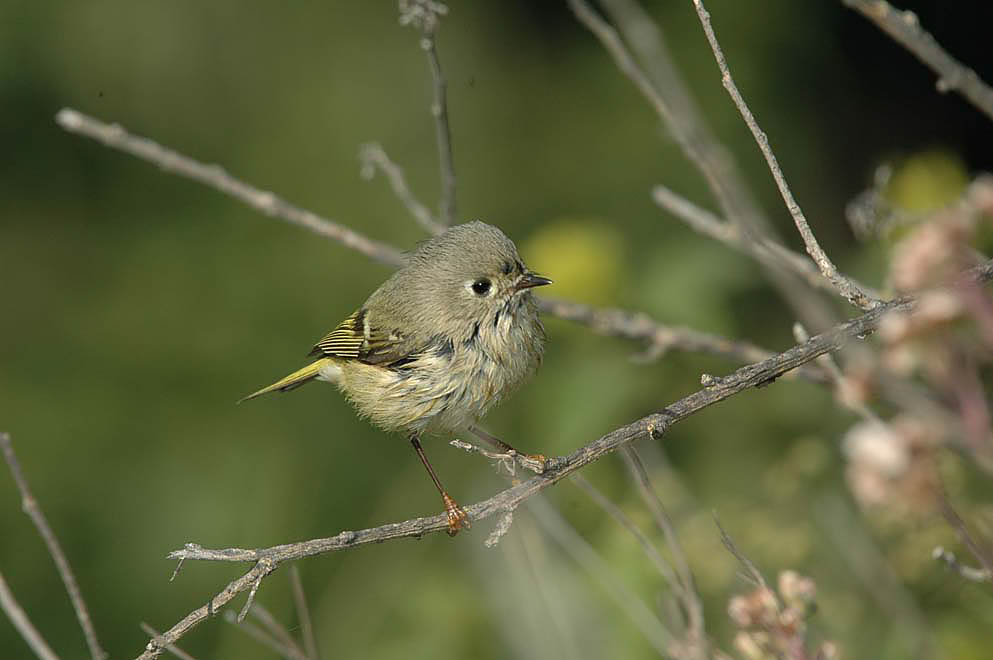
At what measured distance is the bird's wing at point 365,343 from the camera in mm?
2672

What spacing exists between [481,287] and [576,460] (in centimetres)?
105

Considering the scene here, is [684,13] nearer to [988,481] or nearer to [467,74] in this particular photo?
[467,74]

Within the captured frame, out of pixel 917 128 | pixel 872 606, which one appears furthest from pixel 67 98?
pixel 872 606

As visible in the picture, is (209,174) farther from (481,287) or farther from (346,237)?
(481,287)

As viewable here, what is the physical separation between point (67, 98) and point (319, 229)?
101 inches

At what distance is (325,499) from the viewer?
4.02m

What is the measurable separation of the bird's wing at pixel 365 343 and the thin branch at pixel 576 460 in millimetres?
989

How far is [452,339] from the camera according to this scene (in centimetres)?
253

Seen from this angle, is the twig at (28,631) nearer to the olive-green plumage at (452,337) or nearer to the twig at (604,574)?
the twig at (604,574)

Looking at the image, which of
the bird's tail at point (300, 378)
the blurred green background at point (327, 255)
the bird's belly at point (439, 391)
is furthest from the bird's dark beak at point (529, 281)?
the bird's tail at point (300, 378)

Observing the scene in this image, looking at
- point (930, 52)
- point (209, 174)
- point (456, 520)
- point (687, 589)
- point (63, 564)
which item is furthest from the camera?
point (209, 174)

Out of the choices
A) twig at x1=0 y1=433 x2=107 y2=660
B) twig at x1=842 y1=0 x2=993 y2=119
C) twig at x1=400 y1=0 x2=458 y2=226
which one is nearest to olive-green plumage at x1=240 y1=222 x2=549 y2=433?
twig at x1=400 y1=0 x2=458 y2=226

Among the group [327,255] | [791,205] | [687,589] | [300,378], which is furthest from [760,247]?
[327,255]

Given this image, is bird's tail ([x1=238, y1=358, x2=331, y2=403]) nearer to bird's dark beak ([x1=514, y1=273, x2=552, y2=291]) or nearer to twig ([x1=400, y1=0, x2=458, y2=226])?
bird's dark beak ([x1=514, y1=273, x2=552, y2=291])
